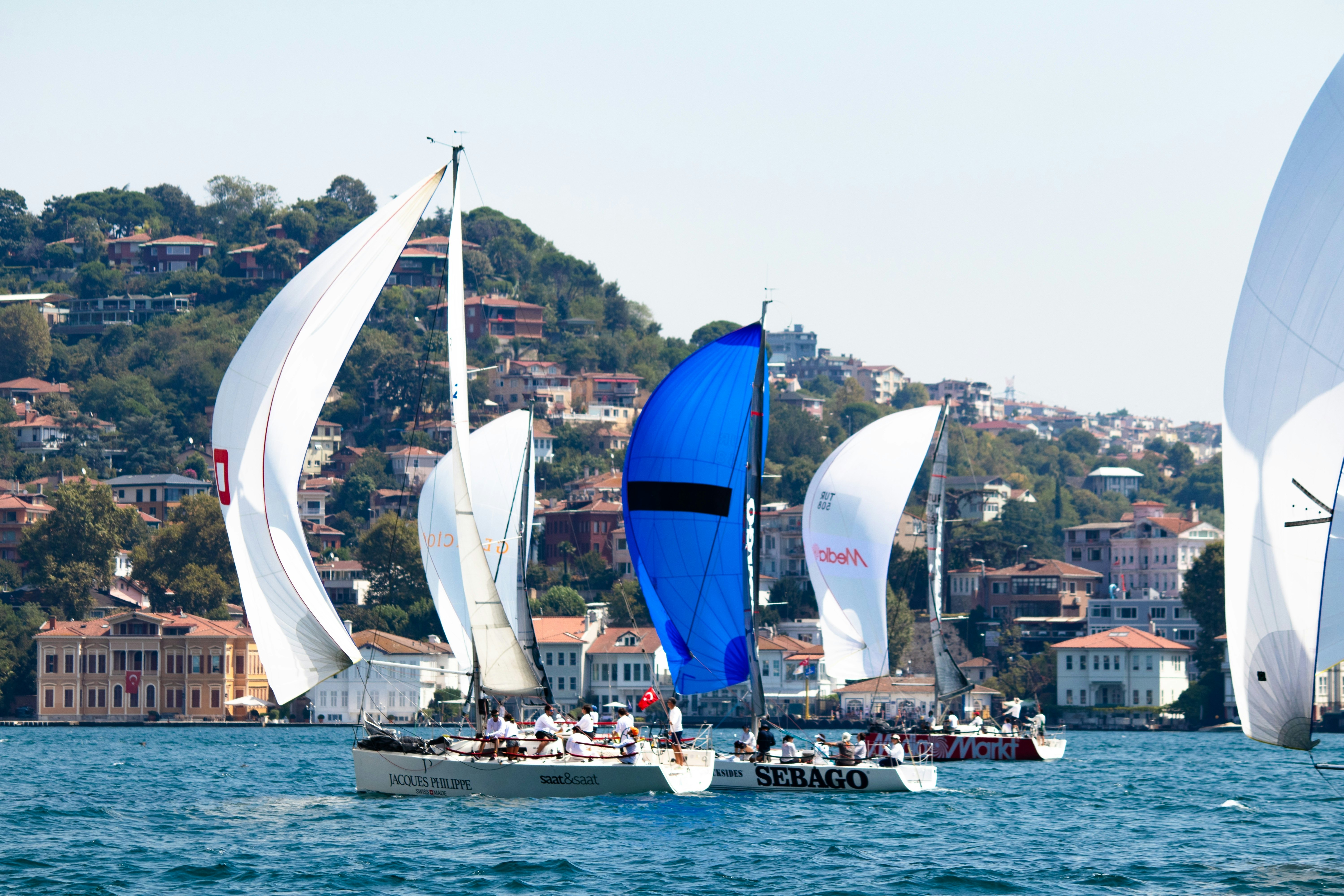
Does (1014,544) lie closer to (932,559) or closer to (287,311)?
(932,559)

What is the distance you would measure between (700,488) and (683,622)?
2211mm

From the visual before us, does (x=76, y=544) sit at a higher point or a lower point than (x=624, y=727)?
higher

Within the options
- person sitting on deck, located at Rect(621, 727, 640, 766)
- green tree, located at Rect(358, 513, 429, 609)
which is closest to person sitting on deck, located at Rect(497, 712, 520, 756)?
person sitting on deck, located at Rect(621, 727, 640, 766)

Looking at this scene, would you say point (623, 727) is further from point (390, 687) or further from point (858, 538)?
point (390, 687)

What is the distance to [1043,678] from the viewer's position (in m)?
99.9

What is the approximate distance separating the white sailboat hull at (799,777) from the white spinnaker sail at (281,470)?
27.7ft

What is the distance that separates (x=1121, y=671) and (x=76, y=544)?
57823 mm

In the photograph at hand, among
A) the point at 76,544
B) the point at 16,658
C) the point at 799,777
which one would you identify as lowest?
the point at 799,777

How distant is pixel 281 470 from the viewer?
26.6 metres

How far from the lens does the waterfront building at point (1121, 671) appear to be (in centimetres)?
9525

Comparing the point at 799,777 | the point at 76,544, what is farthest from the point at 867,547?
the point at 76,544

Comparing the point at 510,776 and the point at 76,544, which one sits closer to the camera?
the point at 510,776

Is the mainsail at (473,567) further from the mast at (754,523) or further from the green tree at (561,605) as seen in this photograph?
the green tree at (561,605)

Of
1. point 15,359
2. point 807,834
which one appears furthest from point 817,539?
point 15,359
